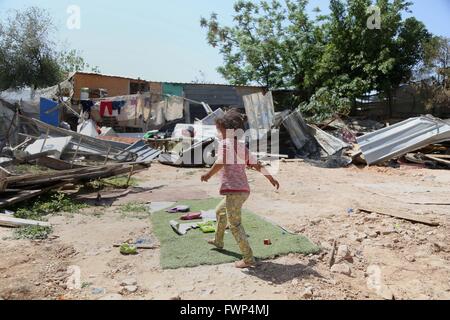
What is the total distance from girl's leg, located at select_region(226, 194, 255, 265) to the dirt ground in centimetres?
13

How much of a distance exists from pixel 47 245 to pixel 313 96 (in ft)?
51.1

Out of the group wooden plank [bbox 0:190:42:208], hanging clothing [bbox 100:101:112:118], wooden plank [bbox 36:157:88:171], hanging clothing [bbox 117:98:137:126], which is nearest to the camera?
wooden plank [bbox 0:190:42:208]

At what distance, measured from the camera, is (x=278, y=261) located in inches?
153

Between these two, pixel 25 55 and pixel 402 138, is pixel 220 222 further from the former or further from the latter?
pixel 25 55

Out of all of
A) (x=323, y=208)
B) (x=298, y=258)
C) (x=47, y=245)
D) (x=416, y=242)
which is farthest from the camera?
(x=323, y=208)

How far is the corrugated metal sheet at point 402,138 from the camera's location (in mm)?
11727

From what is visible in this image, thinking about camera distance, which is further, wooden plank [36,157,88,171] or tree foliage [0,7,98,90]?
tree foliage [0,7,98,90]

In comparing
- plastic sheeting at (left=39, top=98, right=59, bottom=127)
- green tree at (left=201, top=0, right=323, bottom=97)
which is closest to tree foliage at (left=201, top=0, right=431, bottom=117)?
green tree at (left=201, top=0, right=323, bottom=97)

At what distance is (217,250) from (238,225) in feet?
1.75

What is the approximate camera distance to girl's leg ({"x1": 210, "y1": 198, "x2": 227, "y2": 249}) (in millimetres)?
3950

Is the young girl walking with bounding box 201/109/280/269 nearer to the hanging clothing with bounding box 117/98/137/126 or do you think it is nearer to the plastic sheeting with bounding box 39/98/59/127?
Result: the hanging clothing with bounding box 117/98/137/126
